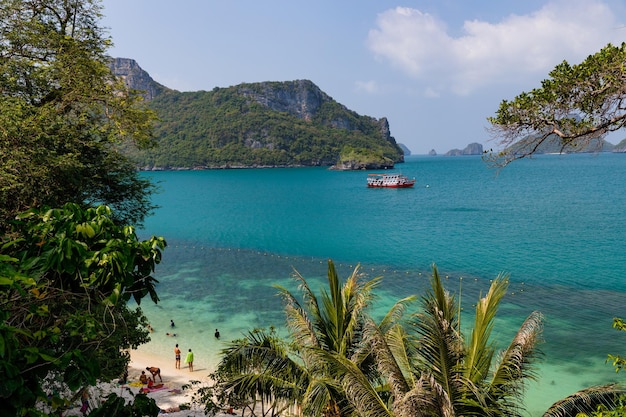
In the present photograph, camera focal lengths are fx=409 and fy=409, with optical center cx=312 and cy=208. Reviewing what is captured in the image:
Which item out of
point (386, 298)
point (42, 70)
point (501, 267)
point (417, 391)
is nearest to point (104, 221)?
point (417, 391)

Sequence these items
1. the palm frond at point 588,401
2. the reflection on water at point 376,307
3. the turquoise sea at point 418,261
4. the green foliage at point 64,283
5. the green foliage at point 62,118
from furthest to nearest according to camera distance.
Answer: the turquoise sea at point 418,261, the reflection on water at point 376,307, the green foliage at point 62,118, the palm frond at point 588,401, the green foliage at point 64,283

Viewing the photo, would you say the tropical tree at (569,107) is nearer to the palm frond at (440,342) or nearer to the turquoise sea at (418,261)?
the turquoise sea at (418,261)

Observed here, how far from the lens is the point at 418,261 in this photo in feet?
111

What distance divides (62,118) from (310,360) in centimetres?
945

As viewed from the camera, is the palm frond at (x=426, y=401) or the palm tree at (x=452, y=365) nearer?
the palm frond at (x=426, y=401)

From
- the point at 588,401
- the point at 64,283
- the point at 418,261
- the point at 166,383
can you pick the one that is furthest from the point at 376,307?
the point at 64,283

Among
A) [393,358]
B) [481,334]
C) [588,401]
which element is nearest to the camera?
[588,401]

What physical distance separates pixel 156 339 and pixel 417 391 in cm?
1926

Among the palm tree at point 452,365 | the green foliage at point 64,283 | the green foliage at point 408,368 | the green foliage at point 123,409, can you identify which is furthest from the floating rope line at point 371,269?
the green foliage at point 64,283

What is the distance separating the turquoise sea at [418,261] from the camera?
20469 mm

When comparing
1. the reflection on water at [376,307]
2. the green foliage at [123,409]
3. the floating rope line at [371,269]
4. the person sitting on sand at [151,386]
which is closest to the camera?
the green foliage at [123,409]

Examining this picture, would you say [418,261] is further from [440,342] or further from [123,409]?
[123,409]

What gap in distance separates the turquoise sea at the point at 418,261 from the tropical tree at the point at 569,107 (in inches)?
26.7

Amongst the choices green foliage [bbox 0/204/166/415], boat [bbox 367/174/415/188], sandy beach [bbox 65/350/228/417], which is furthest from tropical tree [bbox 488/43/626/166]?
boat [bbox 367/174/415/188]
